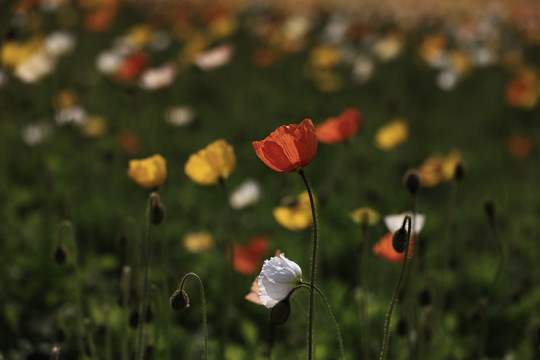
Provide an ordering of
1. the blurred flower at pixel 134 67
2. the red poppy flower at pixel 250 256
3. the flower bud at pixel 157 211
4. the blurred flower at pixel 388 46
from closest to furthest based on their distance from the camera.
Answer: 1. the flower bud at pixel 157 211
2. the red poppy flower at pixel 250 256
3. the blurred flower at pixel 134 67
4. the blurred flower at pixel 388 46

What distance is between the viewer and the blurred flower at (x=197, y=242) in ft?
8.13

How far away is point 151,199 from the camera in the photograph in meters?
1.32

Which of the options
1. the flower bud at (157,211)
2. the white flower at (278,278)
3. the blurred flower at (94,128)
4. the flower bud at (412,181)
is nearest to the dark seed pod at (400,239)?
the white flower at (278,278)

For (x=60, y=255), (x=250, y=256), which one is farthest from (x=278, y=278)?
(x=250, y=256)

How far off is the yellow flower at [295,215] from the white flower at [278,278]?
719mm

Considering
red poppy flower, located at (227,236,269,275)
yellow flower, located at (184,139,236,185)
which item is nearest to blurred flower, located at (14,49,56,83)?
red poppy flower, located at (227,236,269,275)

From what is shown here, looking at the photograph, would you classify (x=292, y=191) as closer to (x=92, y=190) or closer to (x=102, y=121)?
(x=92, y=190)

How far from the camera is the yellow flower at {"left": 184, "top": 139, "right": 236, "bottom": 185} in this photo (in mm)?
1507

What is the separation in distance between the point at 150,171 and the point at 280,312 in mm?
508

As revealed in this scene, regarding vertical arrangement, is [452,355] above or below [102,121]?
above

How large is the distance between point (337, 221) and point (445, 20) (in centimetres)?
455

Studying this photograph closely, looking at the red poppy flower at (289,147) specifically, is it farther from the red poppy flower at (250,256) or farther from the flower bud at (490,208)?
the red poppy flower at (250,256)

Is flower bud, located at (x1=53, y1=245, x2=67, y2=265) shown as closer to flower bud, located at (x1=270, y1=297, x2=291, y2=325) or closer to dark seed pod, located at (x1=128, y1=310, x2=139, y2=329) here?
dark seed pod, located at (x1=128, y1=310, x2=139, y2=329)

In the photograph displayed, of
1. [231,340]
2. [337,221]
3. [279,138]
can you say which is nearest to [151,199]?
[279,138]
